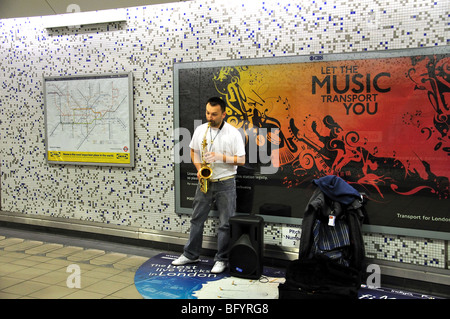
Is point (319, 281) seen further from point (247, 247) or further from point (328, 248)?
point (247, 247)

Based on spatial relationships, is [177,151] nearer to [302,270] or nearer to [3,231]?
[302,270]

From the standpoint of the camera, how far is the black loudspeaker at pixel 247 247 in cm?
409

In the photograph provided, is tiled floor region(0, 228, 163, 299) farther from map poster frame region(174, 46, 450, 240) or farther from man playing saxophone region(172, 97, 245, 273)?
map poster frame region(174, 46, 450, 240)

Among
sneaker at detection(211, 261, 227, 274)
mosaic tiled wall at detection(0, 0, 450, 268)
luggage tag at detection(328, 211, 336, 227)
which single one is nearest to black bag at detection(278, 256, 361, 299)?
luggage tag at detection(328, 211, 336, 227)

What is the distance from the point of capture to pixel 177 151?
4.98 meters

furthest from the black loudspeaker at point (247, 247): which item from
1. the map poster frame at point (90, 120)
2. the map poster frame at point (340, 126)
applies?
the map poster frame at point (90, 120)

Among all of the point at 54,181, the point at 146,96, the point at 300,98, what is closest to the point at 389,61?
the point at 300,98

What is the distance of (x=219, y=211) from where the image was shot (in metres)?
4.47

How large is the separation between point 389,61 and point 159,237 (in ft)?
11.2

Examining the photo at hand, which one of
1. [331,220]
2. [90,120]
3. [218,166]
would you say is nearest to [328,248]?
[331,220]

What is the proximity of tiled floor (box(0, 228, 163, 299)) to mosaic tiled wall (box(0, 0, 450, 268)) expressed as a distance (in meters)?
0.54

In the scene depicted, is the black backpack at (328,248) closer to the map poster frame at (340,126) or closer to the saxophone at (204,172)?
the map poster frame at (340,126)

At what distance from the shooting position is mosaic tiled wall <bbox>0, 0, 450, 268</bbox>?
12.8 ft

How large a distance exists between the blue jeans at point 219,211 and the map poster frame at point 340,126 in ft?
1.00
